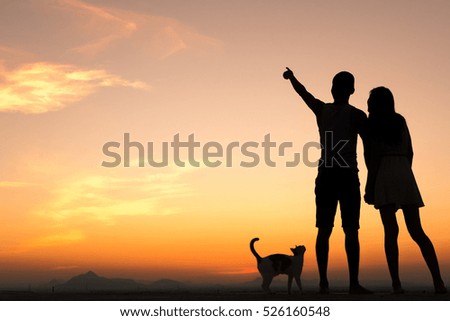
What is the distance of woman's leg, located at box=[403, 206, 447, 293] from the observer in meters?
10.9

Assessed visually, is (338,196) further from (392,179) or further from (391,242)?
(391,242)

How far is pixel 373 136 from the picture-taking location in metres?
11.2

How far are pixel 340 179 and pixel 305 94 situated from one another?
1.66 m

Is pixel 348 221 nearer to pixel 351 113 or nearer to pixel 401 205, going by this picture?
pixel 401 205

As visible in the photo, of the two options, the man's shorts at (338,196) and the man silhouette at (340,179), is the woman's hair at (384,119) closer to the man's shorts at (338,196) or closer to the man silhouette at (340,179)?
the man silhouette at (340,179)

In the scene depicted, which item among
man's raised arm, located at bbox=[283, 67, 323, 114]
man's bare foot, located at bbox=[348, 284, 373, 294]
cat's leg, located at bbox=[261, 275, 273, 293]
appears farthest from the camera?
cat's leg, located at bbox=[261, 275, 273, 293]

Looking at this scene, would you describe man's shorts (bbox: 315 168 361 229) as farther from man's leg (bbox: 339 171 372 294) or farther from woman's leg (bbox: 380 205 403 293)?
woman's leg (bbox: 380 205 403 293)

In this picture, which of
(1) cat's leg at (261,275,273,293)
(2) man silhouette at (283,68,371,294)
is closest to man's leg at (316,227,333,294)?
(2) man silhouette at (283,68,371,294)

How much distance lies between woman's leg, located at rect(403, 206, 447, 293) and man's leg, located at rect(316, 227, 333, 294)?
132 cm

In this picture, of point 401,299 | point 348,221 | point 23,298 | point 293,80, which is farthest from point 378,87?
point 23,298

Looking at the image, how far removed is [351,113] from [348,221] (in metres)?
1.82

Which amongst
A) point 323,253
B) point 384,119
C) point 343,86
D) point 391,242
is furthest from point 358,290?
point 343,86

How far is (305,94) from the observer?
39.0 ft

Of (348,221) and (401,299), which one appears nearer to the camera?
(401,299)
